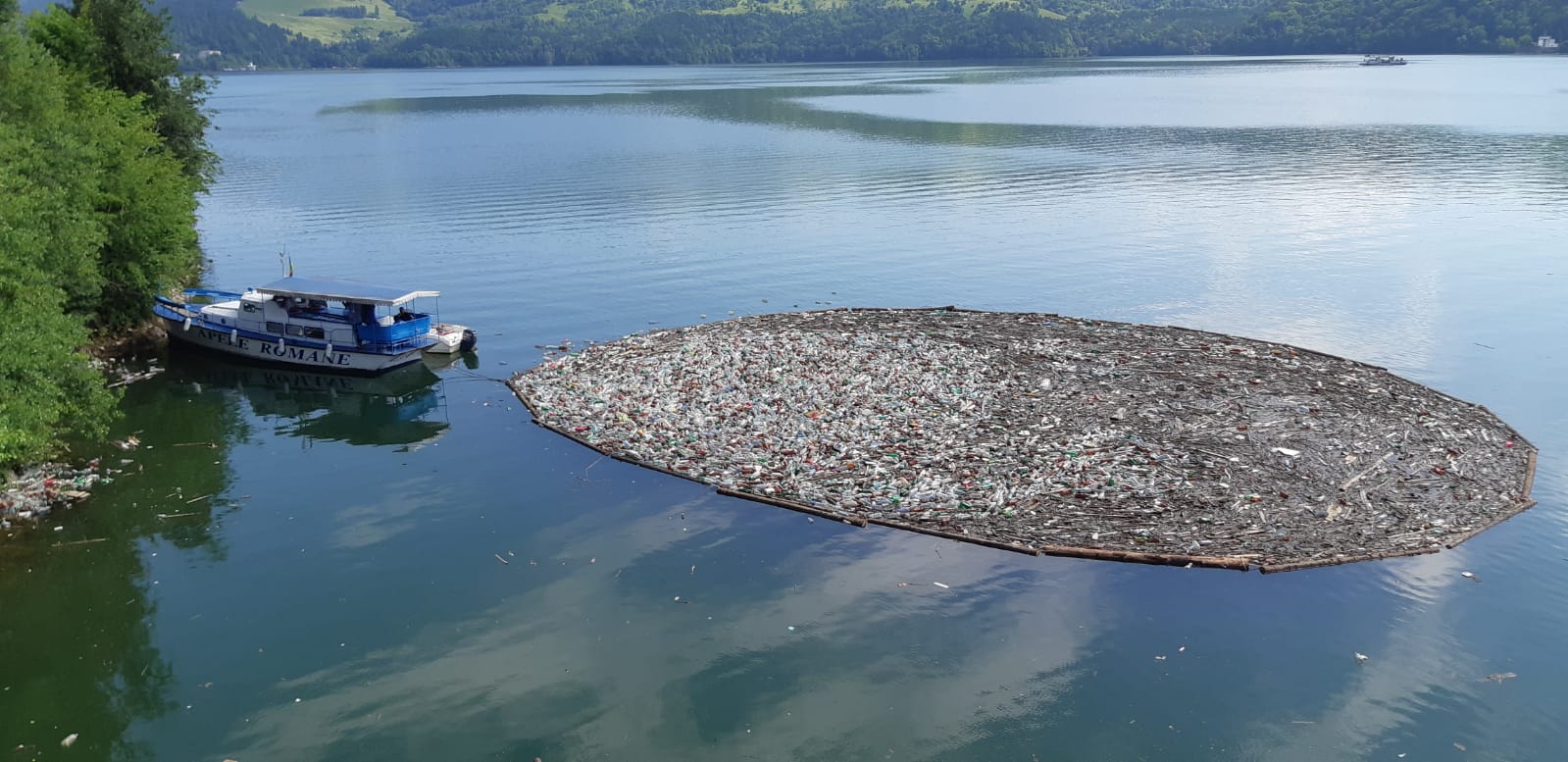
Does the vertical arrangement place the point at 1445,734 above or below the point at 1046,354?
below

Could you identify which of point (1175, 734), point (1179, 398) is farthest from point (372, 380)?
point (1175, 734)

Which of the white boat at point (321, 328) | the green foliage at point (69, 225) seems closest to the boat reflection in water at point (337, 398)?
the white boat at point (321, 328)

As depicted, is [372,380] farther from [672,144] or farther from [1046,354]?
[672,144]

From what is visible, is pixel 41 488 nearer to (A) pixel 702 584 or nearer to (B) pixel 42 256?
(B) pixel 42 256

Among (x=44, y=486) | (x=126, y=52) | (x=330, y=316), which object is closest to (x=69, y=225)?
(x=330, y=316)

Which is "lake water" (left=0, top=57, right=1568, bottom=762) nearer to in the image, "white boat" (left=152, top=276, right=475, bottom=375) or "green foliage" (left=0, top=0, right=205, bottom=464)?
"white boat" (left=152, top=276, right=475, bottom=375)

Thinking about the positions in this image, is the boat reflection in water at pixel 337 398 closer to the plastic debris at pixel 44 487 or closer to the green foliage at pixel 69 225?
the green foliage at pixel 69 225

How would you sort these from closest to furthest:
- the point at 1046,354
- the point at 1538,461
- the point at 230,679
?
the point at 230,679 → the point at 1538,461 → the point at 1046,354
